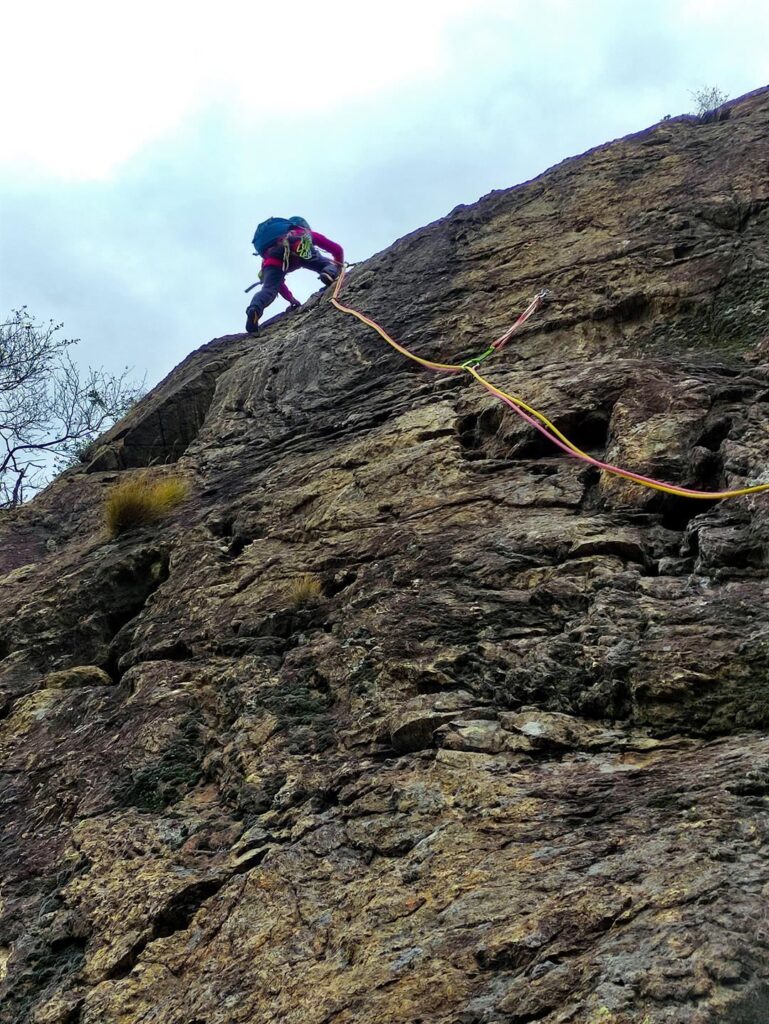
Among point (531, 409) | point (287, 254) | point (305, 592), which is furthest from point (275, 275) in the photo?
point (305, 592)

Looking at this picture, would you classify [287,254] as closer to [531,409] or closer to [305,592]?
[531,409]

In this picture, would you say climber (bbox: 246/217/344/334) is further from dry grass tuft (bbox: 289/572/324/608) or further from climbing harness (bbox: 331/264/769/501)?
dry grass tuft (bbox: 289/572/324/608)

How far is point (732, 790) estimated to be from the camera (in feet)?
11.5

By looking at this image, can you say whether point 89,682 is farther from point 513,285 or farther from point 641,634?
point 513,285

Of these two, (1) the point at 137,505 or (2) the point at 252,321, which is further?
A: (2) the point at 252,321

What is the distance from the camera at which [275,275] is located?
12.0m

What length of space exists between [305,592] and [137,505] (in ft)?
9.18

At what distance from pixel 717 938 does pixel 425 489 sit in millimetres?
4061

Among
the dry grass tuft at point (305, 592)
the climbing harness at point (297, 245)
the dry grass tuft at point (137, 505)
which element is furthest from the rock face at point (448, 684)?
the climbing harness at point (297, 245)

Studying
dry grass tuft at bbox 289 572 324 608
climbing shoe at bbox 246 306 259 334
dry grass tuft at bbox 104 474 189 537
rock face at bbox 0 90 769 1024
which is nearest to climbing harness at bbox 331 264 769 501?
rock face at bbox 0 90 769 1024

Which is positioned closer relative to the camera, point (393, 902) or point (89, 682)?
point (393, 902)

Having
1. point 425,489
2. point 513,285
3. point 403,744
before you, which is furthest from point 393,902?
point 513,285

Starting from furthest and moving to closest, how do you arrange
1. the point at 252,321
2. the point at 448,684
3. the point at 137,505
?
the point at 252,321, the point at 137,505, the point at 448,684

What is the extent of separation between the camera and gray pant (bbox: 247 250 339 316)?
460 inches
